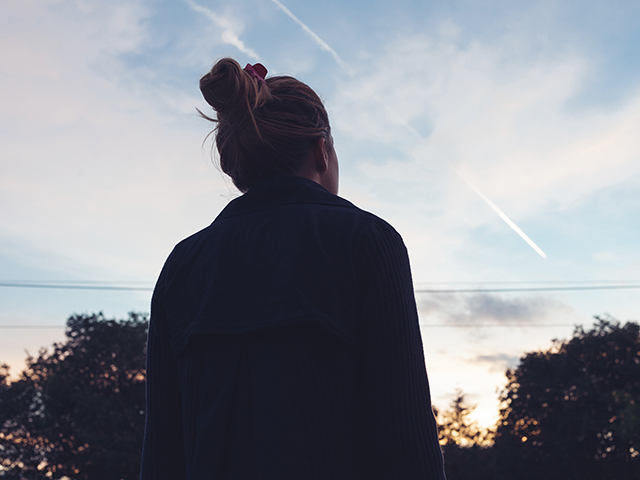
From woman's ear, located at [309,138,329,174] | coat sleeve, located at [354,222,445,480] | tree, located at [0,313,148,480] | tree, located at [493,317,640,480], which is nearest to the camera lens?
coat sleeve, located at [354,222,445,480]

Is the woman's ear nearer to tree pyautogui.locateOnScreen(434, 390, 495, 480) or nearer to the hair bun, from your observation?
the hair bun

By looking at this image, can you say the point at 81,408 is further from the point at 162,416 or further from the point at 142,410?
the point at 162,416

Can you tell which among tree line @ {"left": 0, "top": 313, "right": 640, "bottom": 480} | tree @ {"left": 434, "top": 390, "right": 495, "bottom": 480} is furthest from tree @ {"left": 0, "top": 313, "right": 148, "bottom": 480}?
tree @ {"left": 434, "top": 390, "right": 495, "bottom": 480}

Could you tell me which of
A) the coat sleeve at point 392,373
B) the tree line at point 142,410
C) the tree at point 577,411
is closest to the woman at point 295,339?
the coat sleeve at point 392,373

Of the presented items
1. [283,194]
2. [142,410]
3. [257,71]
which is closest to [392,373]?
[283,194]

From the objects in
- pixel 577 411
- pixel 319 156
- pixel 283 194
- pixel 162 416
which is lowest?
pixel 162 416

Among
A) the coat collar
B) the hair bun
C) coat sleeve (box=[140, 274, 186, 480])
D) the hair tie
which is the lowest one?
coat sleeve (box=[140, 274, 186, 480])

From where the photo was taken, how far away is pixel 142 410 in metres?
33.5

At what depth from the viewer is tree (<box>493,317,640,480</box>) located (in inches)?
1409

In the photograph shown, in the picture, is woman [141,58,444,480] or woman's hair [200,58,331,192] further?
woman's hair [200,58,331,192]

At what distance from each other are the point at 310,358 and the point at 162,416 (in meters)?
0.60

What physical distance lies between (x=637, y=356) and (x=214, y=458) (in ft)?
144

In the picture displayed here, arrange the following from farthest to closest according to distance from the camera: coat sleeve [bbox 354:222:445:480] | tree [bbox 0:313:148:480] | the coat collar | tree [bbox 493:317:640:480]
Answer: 1. tree [bbox 493:317:640:480]
2. tree [bbox 0:313:148:480]
3. the coat collar
4. coat sleeve [bbox 354:222:445:480]

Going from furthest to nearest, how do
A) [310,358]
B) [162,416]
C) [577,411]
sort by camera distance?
[577,411]
[162,416]
[310,358]
